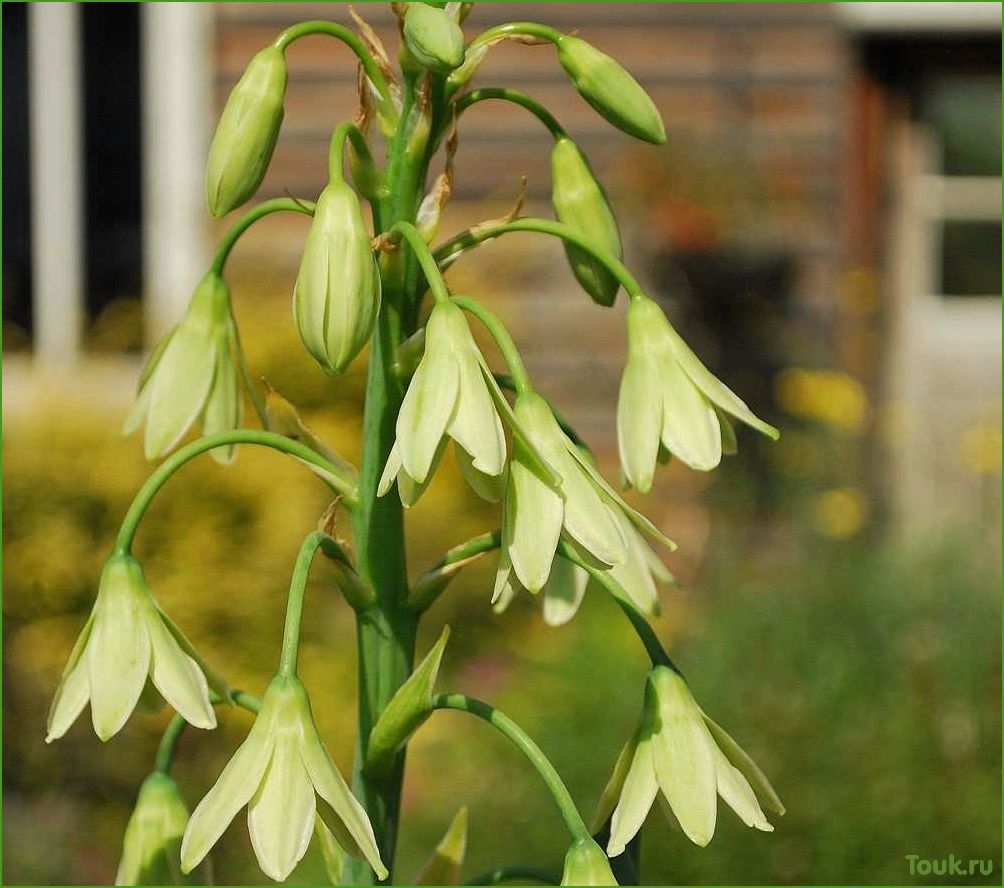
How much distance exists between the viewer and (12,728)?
12.6 feet

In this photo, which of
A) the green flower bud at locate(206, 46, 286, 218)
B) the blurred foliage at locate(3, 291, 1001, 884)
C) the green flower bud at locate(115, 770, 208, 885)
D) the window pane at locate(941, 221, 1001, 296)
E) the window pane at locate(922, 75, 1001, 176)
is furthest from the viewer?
the window pane at locate(941, 221, 1001, 296)

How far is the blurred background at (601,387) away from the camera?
3359 mm

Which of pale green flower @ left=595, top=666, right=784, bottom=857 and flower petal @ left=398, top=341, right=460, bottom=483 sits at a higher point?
flower petal @ left=398, top=341, right=460, bottom=483

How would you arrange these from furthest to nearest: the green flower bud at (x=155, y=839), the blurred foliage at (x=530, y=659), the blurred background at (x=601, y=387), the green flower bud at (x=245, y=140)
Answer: the blurred background at (x=601, y=387)
the blurred foliage at (x=530, y=659)
the green flower bud at (x=155, y=839)
the green flower bud at (x=245, y=140)

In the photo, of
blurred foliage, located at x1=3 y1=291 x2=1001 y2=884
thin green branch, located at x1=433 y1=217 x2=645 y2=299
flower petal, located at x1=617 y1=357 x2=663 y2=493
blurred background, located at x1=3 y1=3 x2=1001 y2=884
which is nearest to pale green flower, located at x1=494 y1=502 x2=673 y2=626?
flower petal, located at x1=617 y1=357 x2=663 y2=493

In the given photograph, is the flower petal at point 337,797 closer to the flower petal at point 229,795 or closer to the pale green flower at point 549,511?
the flower petal at point 229,795

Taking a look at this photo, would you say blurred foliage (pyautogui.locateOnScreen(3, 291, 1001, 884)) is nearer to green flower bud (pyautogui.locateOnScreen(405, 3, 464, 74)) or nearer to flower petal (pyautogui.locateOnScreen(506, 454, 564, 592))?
flower petal (pyautogui.locateOnScreen(506, 454, 564, 592))

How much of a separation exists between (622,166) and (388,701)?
13.7ft

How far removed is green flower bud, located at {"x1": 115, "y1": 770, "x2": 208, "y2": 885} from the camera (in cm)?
105

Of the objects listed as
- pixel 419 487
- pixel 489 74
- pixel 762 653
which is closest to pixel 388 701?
pixel 419 487

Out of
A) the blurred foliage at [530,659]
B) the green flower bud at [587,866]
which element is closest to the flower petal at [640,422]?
the green flower bud at [587,866]

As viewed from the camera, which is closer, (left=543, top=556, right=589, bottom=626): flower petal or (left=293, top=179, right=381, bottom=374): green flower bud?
(left=293, top=179, right=381, bottom=374): green flower bud

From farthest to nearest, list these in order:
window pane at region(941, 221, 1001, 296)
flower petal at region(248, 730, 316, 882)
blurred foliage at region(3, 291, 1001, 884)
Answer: window pane at region(941, 221, 1001, 296) < blurred foliage at region(3, 291, 1001, 884) < flower petal at region(248, 730, 316, 882)

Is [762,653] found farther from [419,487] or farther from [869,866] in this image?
[419,487]
